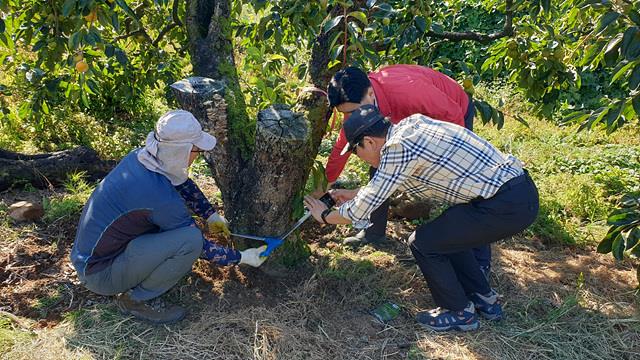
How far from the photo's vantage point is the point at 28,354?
219 cm

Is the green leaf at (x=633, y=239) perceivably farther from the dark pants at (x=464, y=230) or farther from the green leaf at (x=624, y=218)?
the dark pants at (x=464, y=230)

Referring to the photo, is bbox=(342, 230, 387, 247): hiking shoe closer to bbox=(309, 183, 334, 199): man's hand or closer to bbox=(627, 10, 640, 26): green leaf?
bbox=(309, 183, 334, 199): man's hand

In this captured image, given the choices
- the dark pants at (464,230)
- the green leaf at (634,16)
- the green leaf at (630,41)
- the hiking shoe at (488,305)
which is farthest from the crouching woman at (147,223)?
the green leaf at (634,16)

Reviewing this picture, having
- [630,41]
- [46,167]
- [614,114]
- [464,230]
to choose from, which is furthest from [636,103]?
[46,167]

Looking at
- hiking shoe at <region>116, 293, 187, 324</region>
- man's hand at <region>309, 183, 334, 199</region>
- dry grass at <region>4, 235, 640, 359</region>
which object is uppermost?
man's hand at <region>309, 183, 334, 199</region>

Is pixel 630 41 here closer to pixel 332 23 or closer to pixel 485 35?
pixel 485 35

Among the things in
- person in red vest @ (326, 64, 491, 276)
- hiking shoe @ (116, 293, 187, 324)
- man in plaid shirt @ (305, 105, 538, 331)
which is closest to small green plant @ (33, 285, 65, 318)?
hiking shoe @ (116, 293, 187, 324)

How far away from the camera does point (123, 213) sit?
7.10 feet

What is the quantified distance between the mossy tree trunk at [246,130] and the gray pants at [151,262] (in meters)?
0.45

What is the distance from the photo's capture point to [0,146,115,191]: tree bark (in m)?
3.65

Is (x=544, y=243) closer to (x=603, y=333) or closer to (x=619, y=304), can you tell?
(x=619, y=304)

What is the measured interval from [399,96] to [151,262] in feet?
4.61

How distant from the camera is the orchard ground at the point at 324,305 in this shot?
7.65 ft

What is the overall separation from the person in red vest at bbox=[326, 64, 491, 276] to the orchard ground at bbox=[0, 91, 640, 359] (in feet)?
Result: 1.46
